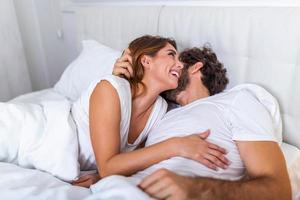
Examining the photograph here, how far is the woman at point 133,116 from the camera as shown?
97cm

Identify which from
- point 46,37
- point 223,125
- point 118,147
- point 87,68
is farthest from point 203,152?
point 46,37

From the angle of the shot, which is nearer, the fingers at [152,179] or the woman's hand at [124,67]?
the fingers at [152,179]

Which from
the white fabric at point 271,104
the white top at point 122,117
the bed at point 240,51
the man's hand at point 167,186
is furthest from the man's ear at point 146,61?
the man's hand at point 167,186

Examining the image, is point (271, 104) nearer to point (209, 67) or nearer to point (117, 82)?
point (209, 67)

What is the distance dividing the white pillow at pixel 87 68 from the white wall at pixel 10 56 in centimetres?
62

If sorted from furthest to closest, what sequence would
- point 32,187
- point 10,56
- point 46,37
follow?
point 46,37, point 10,56, point 32,187

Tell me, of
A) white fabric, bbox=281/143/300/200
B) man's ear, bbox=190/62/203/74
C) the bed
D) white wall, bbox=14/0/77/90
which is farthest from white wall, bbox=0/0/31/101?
white fabric, bbox=281/143/300/200

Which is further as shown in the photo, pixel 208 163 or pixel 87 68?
pixel 87 68

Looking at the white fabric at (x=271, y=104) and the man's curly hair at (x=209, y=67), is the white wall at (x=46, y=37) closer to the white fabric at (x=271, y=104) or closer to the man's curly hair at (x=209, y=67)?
the man's curly hair at (x=209, y=67)

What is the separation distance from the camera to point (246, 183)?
83 centimetres

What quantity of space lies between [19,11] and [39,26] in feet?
0.66

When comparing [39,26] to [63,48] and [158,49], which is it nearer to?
[63,48]

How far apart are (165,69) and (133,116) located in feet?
0.75

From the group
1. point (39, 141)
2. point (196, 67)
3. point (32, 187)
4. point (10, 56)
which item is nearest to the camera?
point (32, 187)
